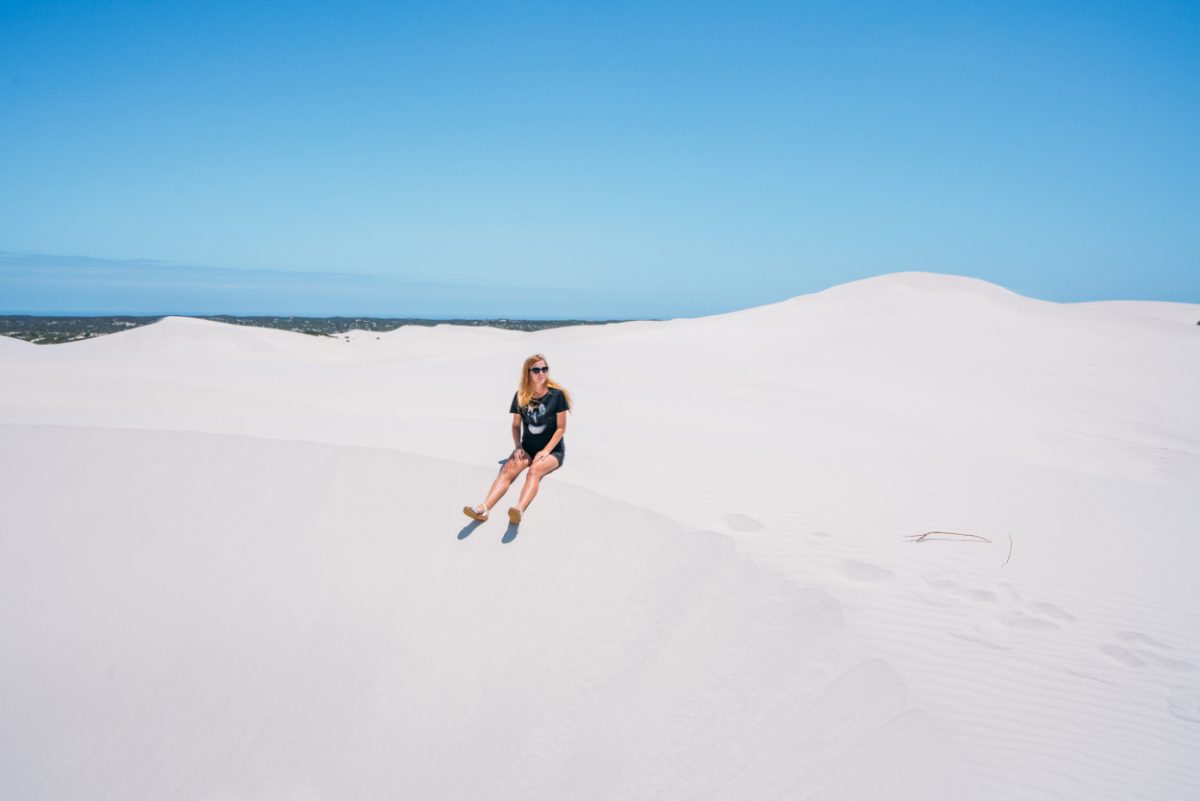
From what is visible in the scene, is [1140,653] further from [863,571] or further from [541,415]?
[541,415]

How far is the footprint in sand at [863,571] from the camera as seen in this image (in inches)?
173

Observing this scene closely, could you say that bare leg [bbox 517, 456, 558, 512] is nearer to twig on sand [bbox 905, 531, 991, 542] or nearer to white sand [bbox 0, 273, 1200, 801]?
white sand [bbox 0, 273, 1200, 801]

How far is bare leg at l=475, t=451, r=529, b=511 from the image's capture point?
18.7ft

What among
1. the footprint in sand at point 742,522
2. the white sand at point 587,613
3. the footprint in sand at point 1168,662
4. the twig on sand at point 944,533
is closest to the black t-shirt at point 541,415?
the white sand at point 587,613

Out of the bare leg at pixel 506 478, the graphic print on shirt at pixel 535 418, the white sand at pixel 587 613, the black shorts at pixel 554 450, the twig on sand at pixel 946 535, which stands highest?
the graphic print on shirt at pixel 535 418

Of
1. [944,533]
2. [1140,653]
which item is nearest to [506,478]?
[944,533]

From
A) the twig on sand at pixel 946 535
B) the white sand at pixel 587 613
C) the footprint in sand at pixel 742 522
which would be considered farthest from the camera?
the footprint in sand at pixel 742 522

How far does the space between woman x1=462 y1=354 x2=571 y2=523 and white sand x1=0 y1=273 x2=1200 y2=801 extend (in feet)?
0.92

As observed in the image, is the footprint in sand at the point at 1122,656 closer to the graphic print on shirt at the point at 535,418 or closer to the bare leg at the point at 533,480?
the bare leg at the point at 533,480

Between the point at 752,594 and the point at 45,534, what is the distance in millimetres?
6590

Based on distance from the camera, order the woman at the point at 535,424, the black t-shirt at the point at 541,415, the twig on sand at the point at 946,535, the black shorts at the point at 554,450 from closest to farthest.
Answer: the twig on sand at the point at 946,535, the woman at the point at 535,424, the black t-shirt at the point at 541,415, the black shorts at the point at 554,450

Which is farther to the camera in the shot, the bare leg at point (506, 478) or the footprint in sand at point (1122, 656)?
the bare leg at point (506, 478)

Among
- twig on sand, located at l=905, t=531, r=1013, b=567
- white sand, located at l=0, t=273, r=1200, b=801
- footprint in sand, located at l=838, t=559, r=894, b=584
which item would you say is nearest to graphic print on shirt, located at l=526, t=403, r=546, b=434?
white sand, located at l=0, t=273, r=1200, b=801

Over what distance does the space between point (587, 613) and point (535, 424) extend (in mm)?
2041
